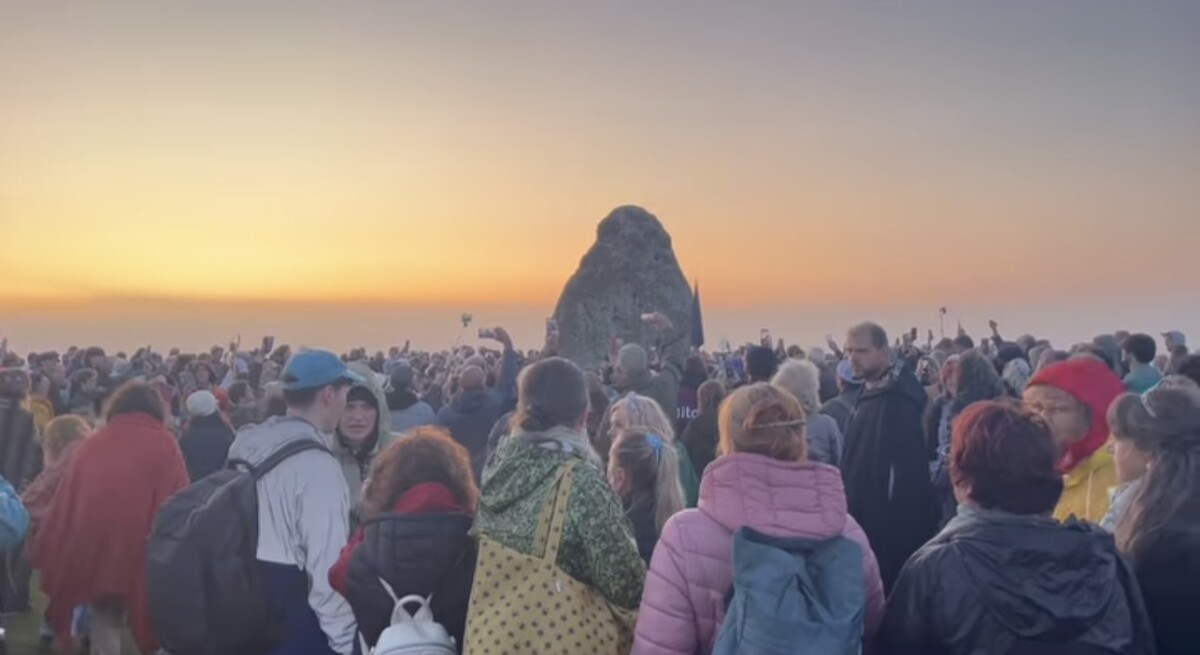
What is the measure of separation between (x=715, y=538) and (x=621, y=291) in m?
25.0

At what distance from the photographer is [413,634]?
12.6ft

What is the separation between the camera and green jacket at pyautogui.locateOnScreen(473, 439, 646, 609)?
3.79 metres

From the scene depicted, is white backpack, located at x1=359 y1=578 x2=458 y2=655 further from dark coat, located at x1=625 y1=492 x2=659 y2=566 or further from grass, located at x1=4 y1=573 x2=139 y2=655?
grass, located at x1=4 y1=573 x2=139 y2=655

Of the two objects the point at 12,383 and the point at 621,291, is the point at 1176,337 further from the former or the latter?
the point at 621,291

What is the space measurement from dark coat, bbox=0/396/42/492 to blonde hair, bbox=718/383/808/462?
790 cm

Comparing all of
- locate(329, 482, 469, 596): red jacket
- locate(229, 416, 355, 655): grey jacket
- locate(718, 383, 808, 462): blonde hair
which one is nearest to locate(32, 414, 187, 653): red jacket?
locate(229, 416, 355, 655): grey jacket

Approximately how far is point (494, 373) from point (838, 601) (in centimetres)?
952

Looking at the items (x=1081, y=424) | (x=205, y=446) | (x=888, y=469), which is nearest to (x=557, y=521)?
(x=1081, y=424)

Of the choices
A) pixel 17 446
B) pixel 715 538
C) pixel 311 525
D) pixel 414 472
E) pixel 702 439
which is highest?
pixel 414 472

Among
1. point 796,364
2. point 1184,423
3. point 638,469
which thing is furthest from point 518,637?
point 796,364

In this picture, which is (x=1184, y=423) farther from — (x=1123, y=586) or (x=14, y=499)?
(x=14, y=499)

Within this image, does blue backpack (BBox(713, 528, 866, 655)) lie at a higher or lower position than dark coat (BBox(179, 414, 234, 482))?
higher

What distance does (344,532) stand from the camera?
4.67m

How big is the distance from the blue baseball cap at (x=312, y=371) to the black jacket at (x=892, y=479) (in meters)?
3.14
